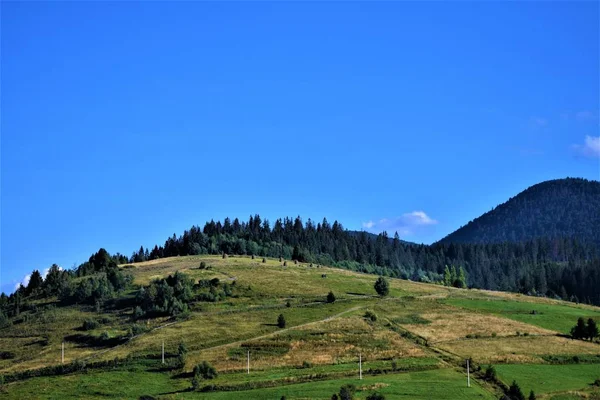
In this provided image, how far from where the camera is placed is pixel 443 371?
9619cm

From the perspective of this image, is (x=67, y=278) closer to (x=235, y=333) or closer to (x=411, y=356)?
(x=235, y=333)

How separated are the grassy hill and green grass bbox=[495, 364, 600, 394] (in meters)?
0.16

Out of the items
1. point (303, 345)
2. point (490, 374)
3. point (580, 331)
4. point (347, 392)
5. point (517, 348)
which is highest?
point (580, 331)

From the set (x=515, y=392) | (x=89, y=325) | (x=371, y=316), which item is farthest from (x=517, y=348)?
(x=89, y=325)

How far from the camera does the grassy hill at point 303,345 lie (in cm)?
9250

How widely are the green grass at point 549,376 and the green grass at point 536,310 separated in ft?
77.0

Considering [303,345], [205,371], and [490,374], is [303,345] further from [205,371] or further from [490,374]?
[490,374]

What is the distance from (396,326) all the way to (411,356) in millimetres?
18097

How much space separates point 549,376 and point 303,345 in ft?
112

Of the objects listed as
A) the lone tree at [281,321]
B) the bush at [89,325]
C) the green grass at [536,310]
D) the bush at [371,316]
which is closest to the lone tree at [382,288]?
the green grass at [536,310]

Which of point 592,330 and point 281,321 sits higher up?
point 281,321

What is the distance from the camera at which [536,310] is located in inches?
5458

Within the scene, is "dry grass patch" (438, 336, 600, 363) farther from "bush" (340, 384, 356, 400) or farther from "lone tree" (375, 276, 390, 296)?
"lone tree" (375, 276, 390, 296)

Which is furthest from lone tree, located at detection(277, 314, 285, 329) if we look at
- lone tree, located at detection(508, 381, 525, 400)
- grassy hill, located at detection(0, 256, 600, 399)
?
lone tree, located at detection(508, 381, 525, 400)
